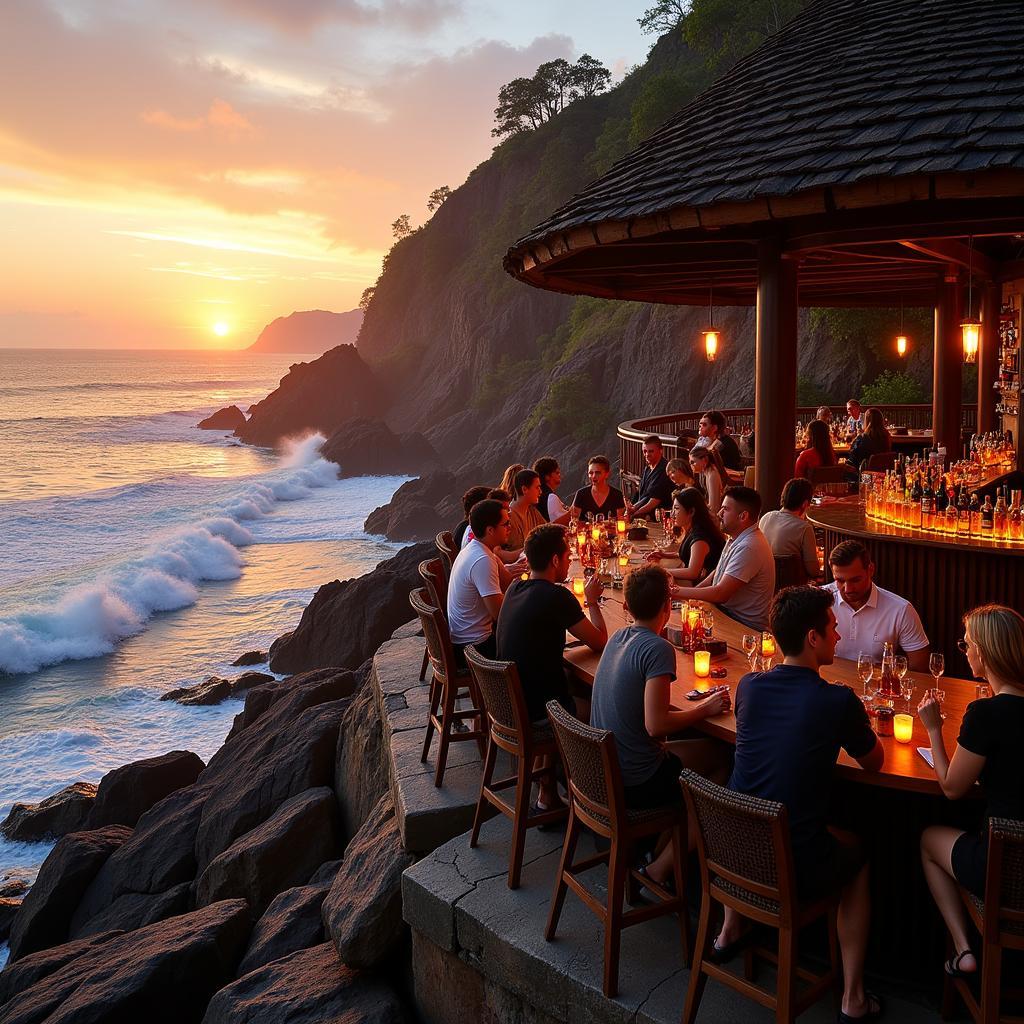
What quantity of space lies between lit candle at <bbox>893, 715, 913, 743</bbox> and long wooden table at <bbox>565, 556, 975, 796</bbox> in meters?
0.03

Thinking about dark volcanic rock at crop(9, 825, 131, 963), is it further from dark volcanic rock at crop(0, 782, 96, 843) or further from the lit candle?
the lit candle

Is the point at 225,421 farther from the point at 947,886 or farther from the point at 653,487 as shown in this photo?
the point at 947,886

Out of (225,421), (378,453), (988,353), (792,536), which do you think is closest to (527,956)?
(792,536)

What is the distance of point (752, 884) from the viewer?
381 centimetres

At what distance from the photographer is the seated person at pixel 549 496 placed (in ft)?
35.0

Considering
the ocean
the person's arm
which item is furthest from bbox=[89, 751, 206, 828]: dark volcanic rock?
the person's arm

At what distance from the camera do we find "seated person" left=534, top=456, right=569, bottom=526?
35.0 feet

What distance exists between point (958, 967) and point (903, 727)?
3.18ft

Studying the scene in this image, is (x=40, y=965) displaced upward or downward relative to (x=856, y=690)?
downward

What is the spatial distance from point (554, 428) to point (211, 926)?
44.1 metres

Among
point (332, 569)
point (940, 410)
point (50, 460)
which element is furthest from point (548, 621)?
point (50, 460)

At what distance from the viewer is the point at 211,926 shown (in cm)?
716

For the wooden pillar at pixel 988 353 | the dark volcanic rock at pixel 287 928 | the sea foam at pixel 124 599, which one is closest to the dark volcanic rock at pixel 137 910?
the dark volcanic rock at pixel 287 928

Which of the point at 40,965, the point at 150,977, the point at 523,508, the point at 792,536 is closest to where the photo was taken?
the point at 150,977
